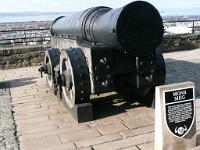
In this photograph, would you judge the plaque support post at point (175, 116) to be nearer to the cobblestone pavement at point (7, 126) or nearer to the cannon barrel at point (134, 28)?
the cannon barrel at point (134, 28)

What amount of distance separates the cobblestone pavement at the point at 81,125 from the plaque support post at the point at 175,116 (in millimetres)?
225

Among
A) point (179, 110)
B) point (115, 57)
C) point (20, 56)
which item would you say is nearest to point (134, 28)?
point (115, 57)

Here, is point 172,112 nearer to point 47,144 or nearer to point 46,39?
point 47,144

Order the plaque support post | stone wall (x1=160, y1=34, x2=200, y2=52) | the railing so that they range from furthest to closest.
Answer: stone wall (x1=160, y1=34, x2=200, y2=52) → the railing → the plaque support post

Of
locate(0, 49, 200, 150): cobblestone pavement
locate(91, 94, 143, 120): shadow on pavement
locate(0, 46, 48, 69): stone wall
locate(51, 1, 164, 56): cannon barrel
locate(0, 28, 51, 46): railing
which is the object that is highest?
locate(51, 1, 164, 56): cannon barrel

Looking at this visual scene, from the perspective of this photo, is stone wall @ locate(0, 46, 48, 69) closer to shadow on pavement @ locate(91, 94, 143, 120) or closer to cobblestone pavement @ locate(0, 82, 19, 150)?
cobblestone pavement @ locate(0, 82, 19, 150)

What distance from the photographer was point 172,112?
130 inches

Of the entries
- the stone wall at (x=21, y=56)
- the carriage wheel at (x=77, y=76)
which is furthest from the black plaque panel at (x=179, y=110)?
the stone wall at (x=21, y=56)

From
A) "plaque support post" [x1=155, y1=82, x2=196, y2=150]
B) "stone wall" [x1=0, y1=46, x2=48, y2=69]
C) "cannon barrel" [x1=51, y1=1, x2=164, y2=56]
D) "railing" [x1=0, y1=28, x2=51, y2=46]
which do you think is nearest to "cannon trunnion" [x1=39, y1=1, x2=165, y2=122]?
Result: "cannon barrel" [x1=51, y1=1, x2=164, y2=56]

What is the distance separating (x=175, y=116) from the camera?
3.34 metres

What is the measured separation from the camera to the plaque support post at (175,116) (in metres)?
3.27

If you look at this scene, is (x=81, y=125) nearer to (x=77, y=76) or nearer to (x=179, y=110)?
(x=77, y=76)

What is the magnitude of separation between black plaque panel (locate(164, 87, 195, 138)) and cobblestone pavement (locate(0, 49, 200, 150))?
0.30 metres

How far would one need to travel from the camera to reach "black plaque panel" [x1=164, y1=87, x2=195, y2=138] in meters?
3.29
